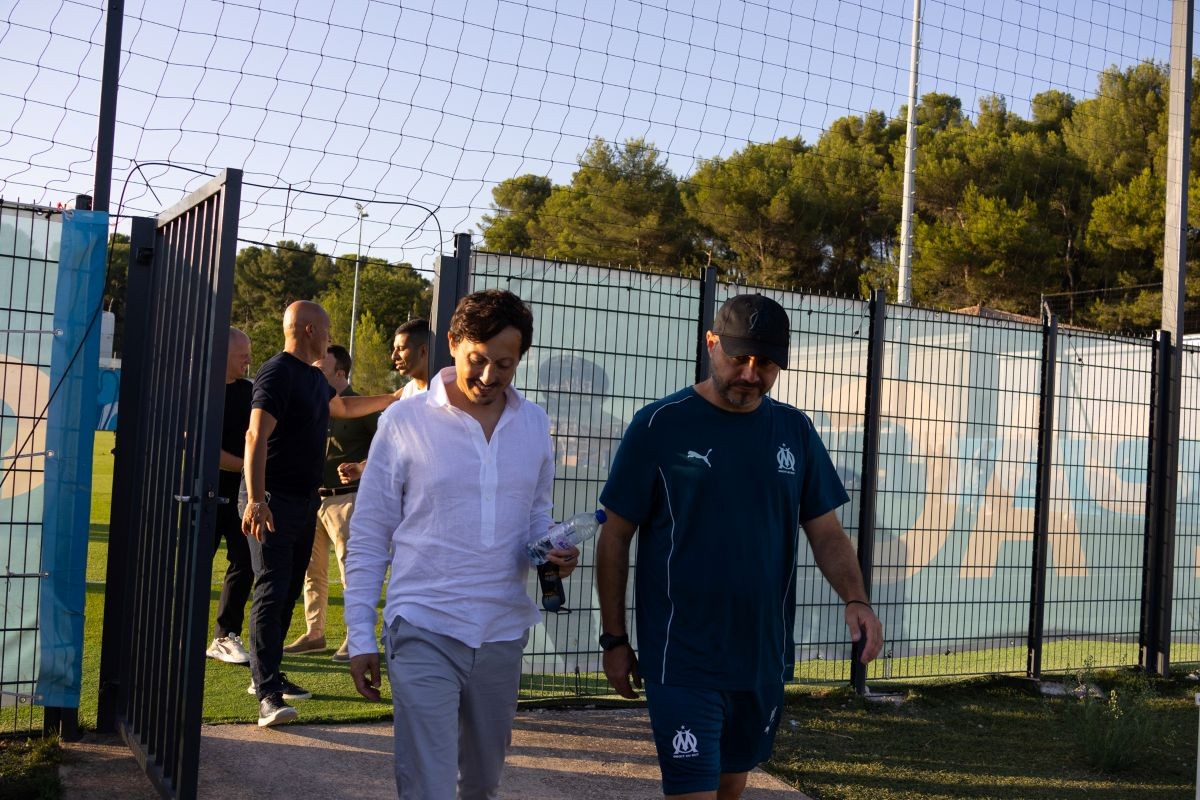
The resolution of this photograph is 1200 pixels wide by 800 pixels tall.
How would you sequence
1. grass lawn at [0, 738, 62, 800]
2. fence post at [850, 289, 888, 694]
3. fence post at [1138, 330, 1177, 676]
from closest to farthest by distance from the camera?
grass lawn at [0, 738, 62, 800] < fence post at [850, 289, 888, 694] < fence post at [1138, 330, 1177, 676]

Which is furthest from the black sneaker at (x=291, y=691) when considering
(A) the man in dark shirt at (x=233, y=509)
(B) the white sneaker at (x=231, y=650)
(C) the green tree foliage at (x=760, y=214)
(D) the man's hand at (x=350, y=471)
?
(C) the green tree foliage at (x=760, y=214)

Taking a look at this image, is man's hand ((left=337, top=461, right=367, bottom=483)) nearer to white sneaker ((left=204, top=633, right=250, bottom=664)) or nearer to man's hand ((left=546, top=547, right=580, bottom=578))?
white sneaker ((left=204, top=633, right=250, bottom=664))

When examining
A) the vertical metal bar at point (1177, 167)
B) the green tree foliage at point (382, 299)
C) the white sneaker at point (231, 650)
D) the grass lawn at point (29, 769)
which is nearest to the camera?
the grass lawn at point (29, 769)

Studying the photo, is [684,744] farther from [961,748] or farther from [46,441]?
[961,748]

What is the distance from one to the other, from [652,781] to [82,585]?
2.67 metres

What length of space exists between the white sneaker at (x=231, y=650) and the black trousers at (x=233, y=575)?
3cm

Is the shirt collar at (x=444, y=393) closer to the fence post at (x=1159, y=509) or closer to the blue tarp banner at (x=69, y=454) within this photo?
the blue tarp banner at (x=69, y=454)

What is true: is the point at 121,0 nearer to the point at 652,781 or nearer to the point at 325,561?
the point at 325,561

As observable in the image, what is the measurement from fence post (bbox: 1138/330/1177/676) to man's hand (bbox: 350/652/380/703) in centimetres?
724

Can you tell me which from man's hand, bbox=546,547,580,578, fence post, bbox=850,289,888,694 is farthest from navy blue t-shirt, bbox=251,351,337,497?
fence post, bbox=850,289,888,694

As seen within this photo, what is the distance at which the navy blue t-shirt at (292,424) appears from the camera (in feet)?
18.8

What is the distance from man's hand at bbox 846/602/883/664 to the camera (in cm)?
345

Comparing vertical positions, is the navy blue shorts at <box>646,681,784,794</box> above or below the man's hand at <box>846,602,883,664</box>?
below

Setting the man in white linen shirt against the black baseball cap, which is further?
the black baseball cap
